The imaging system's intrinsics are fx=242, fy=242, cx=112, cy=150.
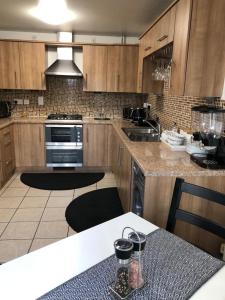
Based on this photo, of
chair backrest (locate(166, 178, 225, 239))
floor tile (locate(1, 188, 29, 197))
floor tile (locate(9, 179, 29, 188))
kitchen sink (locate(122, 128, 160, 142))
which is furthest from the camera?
floor tile (locate(9, 179, 29, 188))

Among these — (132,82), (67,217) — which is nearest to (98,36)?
(132,82)

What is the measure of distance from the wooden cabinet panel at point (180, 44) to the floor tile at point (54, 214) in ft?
6.04

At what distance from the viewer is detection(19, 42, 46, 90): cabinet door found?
3912mm

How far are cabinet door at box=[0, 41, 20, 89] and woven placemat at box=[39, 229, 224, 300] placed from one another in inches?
148

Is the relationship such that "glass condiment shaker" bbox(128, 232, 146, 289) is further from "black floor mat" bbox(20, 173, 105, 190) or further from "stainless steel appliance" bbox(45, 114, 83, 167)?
"stainless steel appliance" bbox(45, 114, 83, 167)

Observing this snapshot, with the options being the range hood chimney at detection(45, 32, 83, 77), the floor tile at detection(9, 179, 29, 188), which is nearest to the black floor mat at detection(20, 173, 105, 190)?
the floor tile at detection(9, 179, 29, 188)

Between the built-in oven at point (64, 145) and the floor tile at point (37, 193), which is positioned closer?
the floor tile at point (37, 193)

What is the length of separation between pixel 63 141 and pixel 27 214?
1.56m

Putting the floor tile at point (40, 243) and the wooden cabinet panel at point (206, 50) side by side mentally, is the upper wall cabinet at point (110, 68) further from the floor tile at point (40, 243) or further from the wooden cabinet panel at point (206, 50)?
the floor tile at point (40, 243)

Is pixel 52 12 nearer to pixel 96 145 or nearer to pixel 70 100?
pixel 70 100

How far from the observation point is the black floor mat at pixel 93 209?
2.70 m

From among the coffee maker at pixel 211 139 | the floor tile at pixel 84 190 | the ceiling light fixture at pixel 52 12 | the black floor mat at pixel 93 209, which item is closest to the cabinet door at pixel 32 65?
the ceiling light fixture at pixel 52 12

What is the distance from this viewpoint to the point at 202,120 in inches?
77.8

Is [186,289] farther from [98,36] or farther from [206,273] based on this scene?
[98,36]
